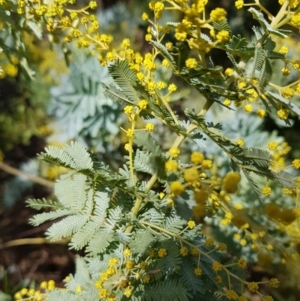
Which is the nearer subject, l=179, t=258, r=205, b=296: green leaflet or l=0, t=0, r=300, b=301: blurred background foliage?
l=179, t=258, r=205, b=296: green leaflet

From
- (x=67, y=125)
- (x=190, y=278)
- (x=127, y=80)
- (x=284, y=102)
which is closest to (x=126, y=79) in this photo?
(x=127, y=80)

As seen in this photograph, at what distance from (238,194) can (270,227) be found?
5.7 inches

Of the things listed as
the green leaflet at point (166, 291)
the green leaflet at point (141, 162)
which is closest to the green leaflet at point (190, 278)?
the green leaflet at point (166, 291)

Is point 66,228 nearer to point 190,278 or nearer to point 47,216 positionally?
point 47,216

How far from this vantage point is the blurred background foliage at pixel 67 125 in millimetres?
1364

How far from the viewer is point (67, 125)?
143 centimetres

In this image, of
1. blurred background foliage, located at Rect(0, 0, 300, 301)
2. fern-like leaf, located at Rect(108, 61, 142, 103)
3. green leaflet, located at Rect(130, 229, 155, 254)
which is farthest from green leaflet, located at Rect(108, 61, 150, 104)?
blurred background foliage, located at Rect(0, 0, 300, 301)

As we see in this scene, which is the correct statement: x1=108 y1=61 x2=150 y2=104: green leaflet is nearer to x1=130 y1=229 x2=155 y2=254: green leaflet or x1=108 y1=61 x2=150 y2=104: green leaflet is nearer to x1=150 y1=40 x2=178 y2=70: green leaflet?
x1=150 y1=40 x2=178 y2=70: green leaflet

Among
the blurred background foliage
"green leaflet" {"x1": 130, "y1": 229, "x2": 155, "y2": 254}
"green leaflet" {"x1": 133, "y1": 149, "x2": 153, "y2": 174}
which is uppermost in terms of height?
"green leaflet" {"x1": 133, "y1": 149, "x2": 153, "y2": 174}

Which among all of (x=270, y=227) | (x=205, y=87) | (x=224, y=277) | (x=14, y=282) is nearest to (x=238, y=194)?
(x=270, y=227)

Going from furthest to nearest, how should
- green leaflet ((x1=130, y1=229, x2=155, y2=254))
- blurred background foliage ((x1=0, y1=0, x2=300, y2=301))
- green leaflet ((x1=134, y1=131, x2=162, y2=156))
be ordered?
blurred background foliage ((x1=0, y1=0, x2=300, y2=301))
green leaflet ((x1=130, y1=229, x2=155, y2=254))
green leaflet ((x1=134, y1=131, x2=162, y2=156))

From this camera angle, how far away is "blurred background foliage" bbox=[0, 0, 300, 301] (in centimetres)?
136

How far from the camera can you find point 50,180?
154cm

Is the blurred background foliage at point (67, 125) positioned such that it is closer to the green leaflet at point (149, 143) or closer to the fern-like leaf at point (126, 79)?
the fern-like leaf at point (126, 79)
